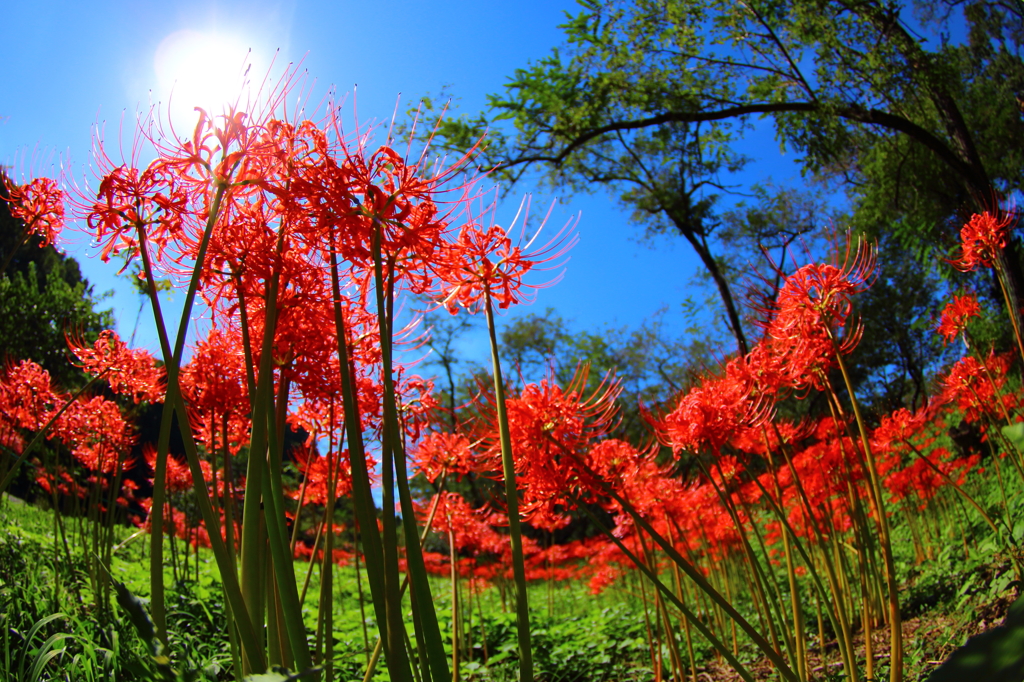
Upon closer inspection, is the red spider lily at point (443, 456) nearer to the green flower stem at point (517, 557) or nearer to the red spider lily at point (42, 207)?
the green flower stem at point (517, 557)

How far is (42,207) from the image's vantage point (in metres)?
2.53

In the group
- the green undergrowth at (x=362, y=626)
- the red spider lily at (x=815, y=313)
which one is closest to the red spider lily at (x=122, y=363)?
the green undergrowth at (x=362, y=626)

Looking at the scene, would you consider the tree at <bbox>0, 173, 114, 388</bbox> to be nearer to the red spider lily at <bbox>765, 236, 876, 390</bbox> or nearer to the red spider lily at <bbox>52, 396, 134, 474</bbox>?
the red spider lily at <bbox>52, 396, 134, 474</bbox>

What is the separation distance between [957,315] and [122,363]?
505 centimetres

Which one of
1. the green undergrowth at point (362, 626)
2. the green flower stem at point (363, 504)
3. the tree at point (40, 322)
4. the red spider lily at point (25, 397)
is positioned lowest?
the green undergrowth at point (362, 626)

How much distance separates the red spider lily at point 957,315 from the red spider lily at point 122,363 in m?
4.88

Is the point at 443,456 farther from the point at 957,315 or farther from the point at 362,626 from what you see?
the point at 957,315

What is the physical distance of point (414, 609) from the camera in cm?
127

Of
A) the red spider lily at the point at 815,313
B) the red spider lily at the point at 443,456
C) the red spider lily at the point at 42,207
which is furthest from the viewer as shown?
the red spider lily at the point at 443,456

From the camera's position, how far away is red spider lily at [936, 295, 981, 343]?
3.94m

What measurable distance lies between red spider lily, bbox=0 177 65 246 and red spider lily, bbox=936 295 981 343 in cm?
522

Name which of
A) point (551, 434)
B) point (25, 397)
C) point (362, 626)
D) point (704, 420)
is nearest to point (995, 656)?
point (551, 434)

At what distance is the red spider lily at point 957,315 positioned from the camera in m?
3.94

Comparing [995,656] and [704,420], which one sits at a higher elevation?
[704,420]
